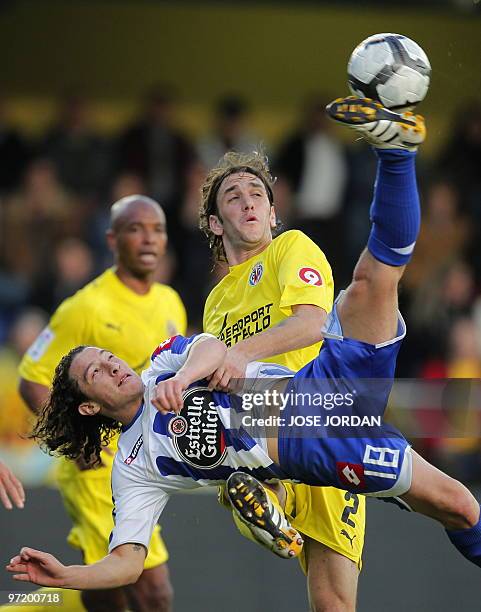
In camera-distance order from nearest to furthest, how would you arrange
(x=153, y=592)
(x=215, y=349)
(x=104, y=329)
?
(x=215, y=349) < (x=153, y=592) < (x=104, y=329)

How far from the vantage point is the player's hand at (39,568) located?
431cm

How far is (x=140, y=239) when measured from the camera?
640cm

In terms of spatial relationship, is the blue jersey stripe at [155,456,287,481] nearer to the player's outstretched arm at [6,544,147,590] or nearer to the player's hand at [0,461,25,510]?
the player's outstretched arm at [6,544,147,590]

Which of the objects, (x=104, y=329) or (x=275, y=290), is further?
(x=104, y=329)

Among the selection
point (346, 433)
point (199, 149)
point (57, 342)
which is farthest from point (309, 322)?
point (199, 149)

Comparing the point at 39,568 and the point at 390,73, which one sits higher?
the point at 390,73

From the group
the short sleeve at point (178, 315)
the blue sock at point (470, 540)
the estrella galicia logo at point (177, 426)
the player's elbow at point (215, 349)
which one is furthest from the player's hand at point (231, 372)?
the short sleeve at point (178, 315)

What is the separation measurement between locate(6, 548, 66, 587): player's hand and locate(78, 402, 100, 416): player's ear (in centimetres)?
68

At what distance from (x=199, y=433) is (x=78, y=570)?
0.68 metres

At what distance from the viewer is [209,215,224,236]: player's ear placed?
5312mm

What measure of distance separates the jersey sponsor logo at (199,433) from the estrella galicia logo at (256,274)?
0.67 m

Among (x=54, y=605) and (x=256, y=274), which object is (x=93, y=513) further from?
(x=256, y=274)

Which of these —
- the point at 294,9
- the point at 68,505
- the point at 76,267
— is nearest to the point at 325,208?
the point at 76,267

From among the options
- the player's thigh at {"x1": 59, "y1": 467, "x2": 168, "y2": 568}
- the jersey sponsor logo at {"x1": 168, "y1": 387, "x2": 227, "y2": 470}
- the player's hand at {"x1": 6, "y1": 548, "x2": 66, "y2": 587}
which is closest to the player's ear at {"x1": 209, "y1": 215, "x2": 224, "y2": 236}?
the jersey sponsor logo at {"x1": 168, "y1": 387, "x2": 227, "y2": 470}
